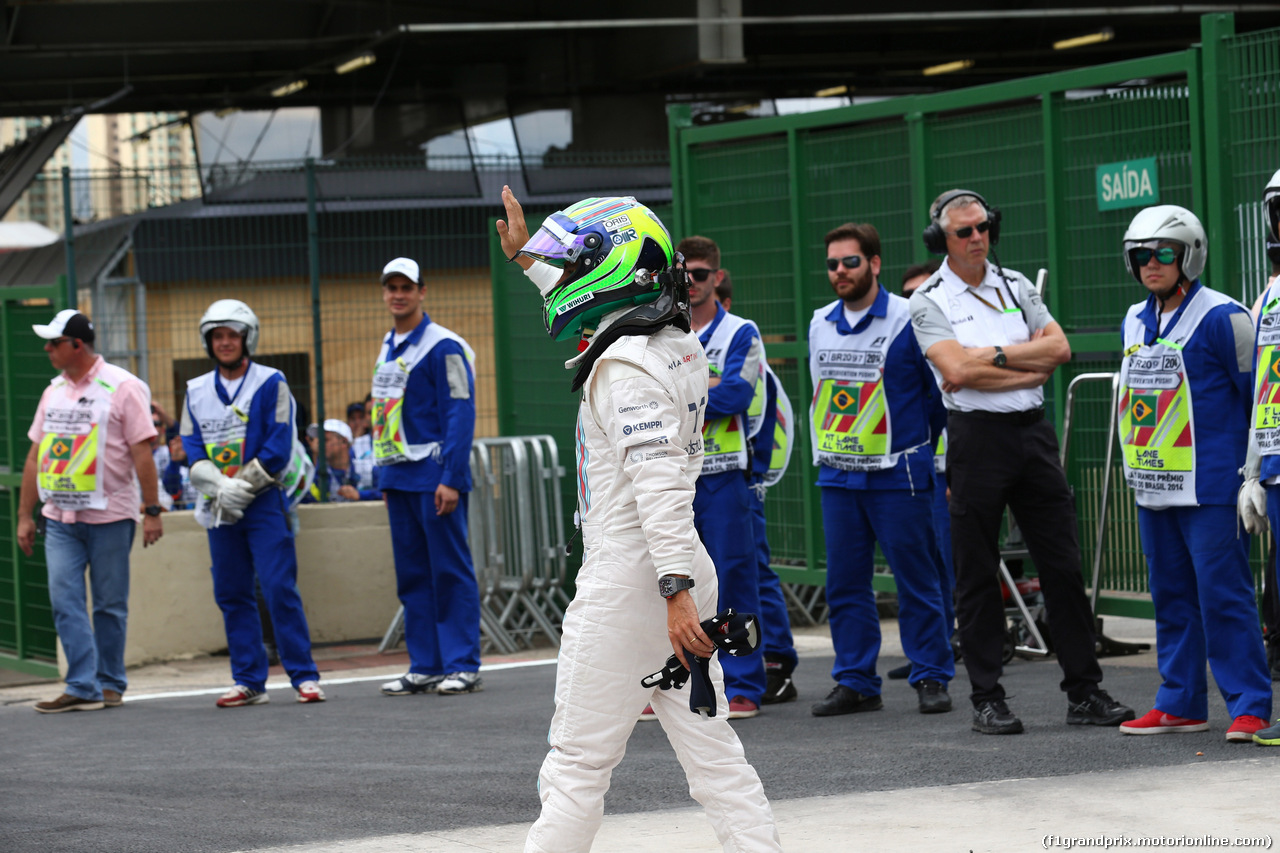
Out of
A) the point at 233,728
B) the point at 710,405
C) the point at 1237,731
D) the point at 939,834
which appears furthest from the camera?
the point at 233,728

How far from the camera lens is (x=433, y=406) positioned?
30.0 ft

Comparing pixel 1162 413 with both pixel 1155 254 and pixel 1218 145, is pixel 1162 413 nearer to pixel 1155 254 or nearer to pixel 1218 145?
pixel 1155 254

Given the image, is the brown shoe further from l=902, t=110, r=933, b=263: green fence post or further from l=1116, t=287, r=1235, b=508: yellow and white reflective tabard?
l=1116, t=287, r=1235, b=508: yellow and white reflective tabard

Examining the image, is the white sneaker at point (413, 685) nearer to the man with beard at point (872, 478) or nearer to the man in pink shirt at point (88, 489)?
the man in pink shirt at point (88, 489)

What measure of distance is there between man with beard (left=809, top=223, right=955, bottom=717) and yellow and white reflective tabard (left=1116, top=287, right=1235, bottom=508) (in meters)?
1.23

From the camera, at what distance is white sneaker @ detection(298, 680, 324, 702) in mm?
9109

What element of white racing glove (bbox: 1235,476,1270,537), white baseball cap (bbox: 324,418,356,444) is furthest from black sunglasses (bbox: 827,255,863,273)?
white baseball cap (bbox: 324,418,356,444)

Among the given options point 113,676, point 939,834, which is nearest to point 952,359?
point 939,834

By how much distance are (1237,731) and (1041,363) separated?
1.62m

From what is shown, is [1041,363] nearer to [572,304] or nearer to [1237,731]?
[1237,731]

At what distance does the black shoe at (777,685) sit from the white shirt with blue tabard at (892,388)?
3.27 feet

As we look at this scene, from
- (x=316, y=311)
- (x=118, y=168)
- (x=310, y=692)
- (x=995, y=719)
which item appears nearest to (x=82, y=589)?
(x=310, y=692)

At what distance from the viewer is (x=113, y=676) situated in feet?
30.9

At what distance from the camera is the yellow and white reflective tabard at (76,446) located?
912 centimetres
